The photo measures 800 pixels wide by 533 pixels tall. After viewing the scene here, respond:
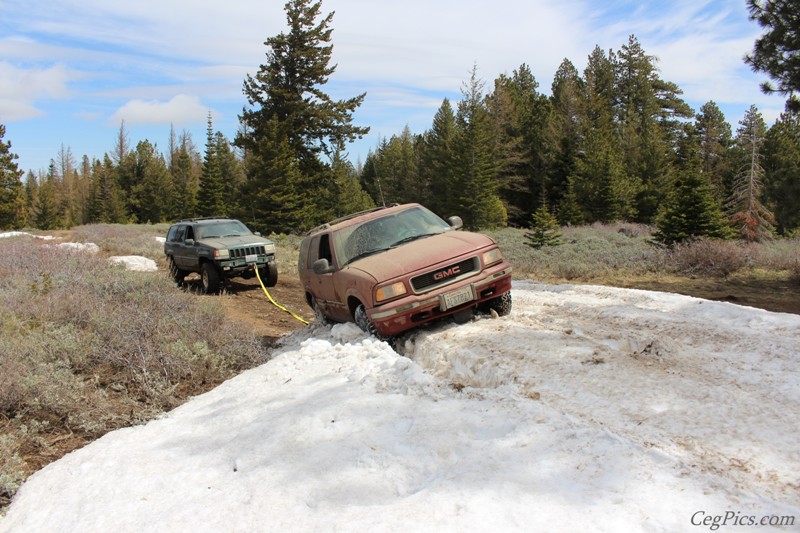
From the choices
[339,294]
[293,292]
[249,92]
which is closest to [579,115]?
[249,92]

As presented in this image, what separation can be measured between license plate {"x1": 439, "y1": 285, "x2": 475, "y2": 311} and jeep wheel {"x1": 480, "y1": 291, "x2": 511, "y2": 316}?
0.80 meters

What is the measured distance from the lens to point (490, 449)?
330cm

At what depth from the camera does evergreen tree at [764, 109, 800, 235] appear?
17.6 m

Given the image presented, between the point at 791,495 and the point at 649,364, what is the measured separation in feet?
6.73

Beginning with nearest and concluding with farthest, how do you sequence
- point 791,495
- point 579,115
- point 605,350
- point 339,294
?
point 791,495 → point 605,350 → point 339,294 → point 579,115

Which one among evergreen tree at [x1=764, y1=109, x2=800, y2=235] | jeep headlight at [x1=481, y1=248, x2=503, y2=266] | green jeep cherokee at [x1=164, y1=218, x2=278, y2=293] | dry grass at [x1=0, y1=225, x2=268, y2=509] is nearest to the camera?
dry grass at [x1=0, y1=225, x2=268, y2=509]

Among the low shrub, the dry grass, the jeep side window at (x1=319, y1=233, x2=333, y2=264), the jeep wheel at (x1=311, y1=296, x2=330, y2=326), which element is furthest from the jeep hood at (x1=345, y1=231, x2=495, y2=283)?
the low shrub

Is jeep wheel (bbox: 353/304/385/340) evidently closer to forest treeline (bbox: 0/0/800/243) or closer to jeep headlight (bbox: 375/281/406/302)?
jeep headlight (bbox: 375/281/406/302)

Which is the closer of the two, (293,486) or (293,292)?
(293,486)

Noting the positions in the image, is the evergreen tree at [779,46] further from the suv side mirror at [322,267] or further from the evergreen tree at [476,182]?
the evergreen tree at [476,182]

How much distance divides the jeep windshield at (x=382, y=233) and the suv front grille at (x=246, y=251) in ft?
20.6

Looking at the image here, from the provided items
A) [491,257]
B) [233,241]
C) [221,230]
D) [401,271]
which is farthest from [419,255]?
[221,230]

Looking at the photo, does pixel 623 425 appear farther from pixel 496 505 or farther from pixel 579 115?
pixel 579 115

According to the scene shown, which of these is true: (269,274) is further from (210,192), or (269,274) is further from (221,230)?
(210,192)
